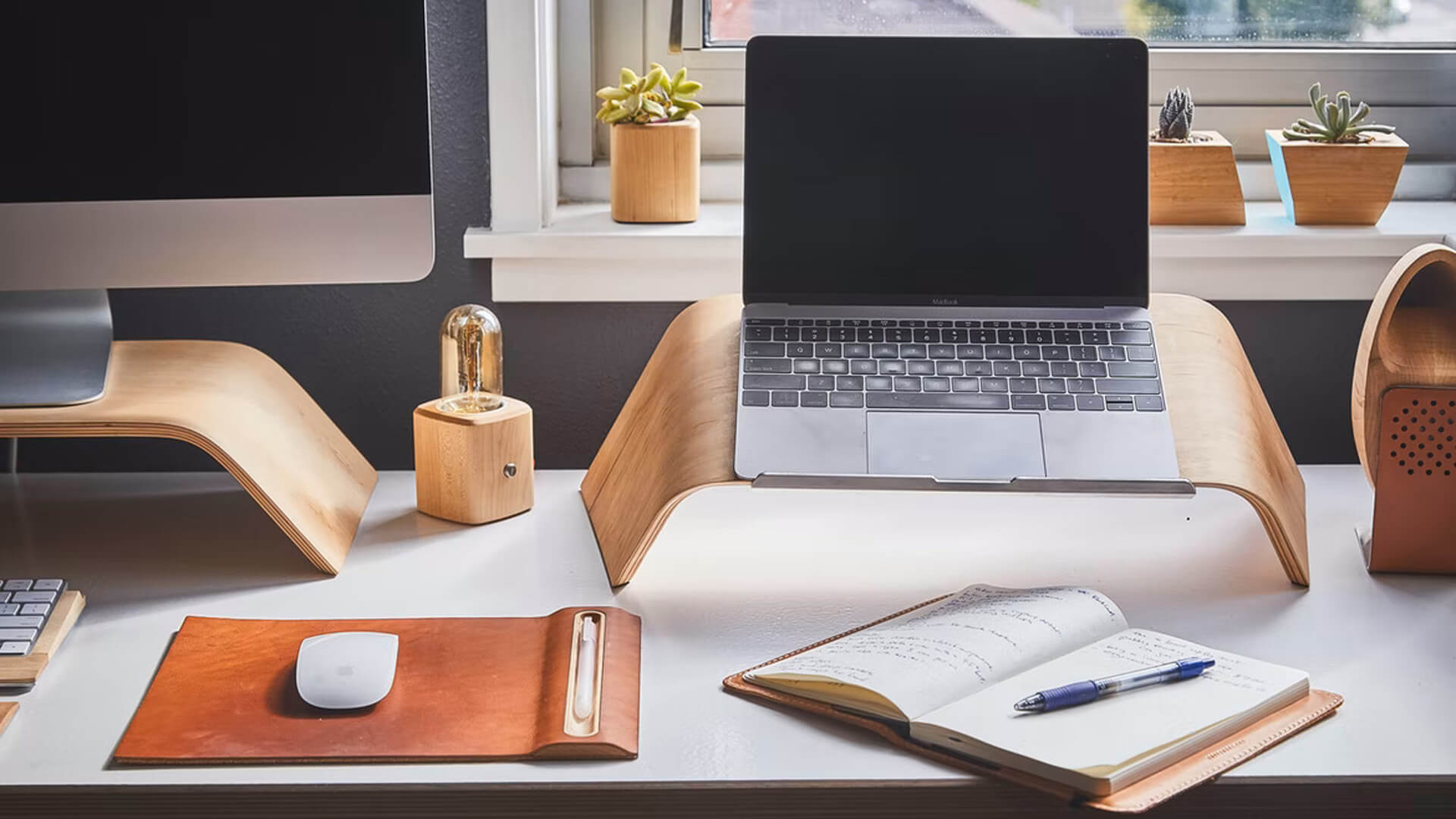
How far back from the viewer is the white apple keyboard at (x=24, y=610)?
2.71ft

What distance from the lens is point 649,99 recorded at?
1.25 metres

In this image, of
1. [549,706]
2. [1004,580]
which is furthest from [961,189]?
Result: [549,706]

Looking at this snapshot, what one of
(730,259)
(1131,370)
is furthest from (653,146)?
(1131,370)

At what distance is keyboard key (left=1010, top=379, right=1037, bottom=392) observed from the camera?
0.99 m

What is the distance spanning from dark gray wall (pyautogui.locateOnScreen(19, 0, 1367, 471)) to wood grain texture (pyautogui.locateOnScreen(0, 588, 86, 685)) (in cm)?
45

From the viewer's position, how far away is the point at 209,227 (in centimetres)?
101

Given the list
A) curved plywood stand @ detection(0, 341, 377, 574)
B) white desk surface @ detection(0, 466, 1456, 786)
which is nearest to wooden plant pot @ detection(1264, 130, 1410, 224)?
white desk surface @ detection(0, 466, 1456, 786)

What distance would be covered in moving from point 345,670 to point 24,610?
0.24m

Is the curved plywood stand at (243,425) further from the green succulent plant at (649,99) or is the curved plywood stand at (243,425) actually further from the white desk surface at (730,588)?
the green succulent plant at (649,99)

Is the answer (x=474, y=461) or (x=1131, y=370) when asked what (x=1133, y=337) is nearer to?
(x=1131, y=370)

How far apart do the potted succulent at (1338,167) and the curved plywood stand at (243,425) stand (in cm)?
91

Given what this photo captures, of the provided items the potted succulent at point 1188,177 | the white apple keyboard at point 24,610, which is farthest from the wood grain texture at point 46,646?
the potted succulent at point 1188,177

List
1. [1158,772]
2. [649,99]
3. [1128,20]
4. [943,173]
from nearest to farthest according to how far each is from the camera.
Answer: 1. [1158,772]
2. [943,173]
3. [649,99]
4. [1128,20]

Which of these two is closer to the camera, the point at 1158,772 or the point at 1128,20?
the point at 1158,772
